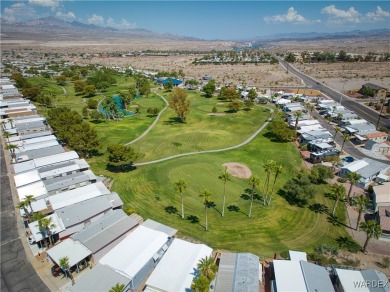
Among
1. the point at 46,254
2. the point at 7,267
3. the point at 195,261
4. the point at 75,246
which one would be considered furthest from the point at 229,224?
the point at 7,267

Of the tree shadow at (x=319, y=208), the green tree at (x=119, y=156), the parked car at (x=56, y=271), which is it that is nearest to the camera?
the parked car at (x=56, y=271)

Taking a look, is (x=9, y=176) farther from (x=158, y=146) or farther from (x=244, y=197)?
(x=244, y=197)

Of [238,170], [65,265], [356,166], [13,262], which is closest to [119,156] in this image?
[238,170]

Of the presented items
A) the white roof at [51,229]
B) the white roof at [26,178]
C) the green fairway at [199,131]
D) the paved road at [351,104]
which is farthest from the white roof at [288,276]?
the paved road at [351,104]

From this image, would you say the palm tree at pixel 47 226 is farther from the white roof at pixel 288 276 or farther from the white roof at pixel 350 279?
the white roof at pixel 350 279

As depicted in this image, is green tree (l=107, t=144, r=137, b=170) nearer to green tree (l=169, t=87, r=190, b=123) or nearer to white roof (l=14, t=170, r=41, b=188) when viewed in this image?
white roof (l=14, t=170, r=41, b=188)

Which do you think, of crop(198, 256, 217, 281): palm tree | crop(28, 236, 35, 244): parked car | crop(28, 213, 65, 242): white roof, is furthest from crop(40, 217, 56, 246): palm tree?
crop(198, 256, 217, 281): palm tree
